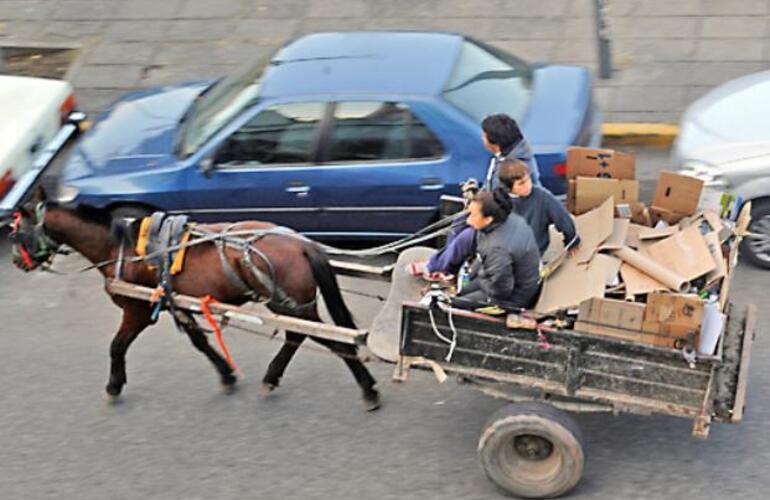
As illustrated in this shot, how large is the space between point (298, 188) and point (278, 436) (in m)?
2.26

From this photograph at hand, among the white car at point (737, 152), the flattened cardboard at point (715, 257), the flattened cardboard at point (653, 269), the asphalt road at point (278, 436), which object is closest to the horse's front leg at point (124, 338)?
the asphalt road at point (278, 436)

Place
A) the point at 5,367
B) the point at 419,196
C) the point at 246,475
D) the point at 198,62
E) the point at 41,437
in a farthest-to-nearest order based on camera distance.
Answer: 1. the point at 198,62
2. the point at 419,196
3. the point at 5,367
4. the point at 41,437
5. the point at 246,475

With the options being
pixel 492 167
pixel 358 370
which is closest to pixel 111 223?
pixel 358 370

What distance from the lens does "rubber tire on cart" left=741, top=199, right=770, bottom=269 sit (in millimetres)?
8141

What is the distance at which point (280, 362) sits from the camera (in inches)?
278

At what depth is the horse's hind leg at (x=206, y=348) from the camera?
6820 mm

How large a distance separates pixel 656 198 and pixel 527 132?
1.66 metres

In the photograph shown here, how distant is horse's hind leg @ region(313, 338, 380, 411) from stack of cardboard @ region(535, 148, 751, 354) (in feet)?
4.24

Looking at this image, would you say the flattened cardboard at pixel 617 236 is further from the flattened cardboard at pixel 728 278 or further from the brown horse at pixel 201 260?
the brown horse at pixel 201 260

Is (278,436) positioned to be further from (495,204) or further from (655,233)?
(655,233)

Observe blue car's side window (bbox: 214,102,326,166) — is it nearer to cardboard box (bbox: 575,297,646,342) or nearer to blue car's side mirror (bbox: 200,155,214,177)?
blue car's side mirror (bbox: 200,155,214,177)

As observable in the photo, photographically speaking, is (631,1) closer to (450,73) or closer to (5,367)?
(450,73)

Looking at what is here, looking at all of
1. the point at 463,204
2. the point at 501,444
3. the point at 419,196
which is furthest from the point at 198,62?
the point at 501,444

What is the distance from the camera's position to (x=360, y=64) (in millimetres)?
8625
